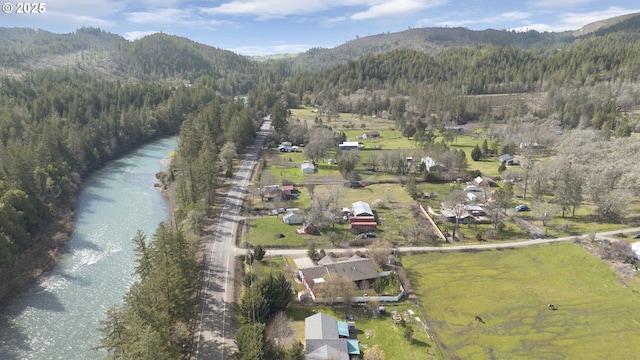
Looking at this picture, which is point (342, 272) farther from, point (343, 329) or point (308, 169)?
point (308, 169)

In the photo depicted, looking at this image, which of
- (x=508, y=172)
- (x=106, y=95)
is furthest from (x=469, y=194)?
(x=106, y=95)

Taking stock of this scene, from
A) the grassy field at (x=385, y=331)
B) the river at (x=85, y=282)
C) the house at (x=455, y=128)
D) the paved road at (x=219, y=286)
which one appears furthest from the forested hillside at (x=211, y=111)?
the grassy field at (x=385, y=331)

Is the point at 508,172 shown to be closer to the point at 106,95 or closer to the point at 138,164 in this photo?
the point at 138,164

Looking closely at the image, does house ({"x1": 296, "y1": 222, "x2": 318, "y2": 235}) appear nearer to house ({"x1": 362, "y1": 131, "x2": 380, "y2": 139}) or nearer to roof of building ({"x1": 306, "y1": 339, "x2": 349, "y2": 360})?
roof of building ({"x1": 306, "y1": 339, "x2": 349, "y2": 360})

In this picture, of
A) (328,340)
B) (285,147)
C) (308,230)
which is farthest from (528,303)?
(285,147)

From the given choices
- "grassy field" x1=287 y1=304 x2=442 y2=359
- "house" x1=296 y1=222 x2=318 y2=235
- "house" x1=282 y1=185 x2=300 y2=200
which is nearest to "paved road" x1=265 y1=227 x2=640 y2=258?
"house" x1=296 y1=222 x2=318 y2=235

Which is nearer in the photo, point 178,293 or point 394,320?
point 178,293
